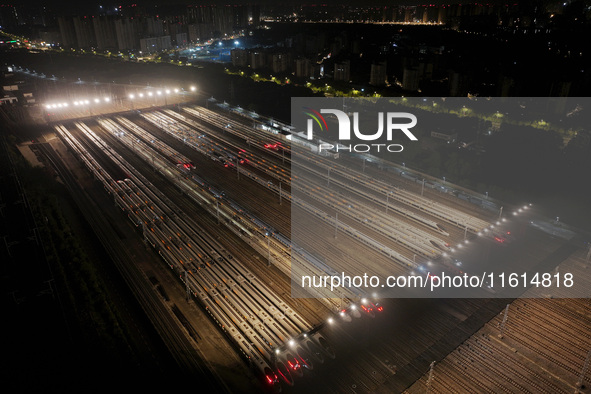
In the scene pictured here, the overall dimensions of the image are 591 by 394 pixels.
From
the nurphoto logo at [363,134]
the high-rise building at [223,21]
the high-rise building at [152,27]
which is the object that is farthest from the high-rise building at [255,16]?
the nurphoto logo at [363,134]

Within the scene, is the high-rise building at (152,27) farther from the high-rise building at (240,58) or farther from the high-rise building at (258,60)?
the high-rise building at (258,60)

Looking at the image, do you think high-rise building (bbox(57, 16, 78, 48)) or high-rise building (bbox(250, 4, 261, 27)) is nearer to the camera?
high-rise building (bbox(57, 16, 78, 48))

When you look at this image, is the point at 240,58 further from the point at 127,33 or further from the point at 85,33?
the point at 85,33

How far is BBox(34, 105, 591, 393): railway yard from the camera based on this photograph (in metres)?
12.9

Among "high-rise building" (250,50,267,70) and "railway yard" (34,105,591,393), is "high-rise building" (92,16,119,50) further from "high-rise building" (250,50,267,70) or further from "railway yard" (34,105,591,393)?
"railway yard" (34,105,591,393)

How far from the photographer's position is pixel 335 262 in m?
18.1

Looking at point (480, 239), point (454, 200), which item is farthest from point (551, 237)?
point (454, 200)

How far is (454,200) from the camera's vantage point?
2306cm

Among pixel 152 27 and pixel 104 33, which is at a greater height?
pixel 152 27

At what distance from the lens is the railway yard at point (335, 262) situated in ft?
42.4

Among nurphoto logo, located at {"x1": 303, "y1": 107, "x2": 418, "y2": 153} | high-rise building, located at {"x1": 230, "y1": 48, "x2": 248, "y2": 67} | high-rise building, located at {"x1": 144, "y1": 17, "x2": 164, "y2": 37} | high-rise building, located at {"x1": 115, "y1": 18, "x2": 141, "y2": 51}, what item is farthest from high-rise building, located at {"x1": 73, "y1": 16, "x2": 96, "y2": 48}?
nurphoto logo, located at {"x1": 303, "y1": 107, "x2": 418, "y2": 153}

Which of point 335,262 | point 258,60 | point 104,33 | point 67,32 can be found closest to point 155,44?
point 104,33

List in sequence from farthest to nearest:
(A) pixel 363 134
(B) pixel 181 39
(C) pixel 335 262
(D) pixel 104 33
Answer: (B) pixel 181 39 < (D) pixel 104 33 < (A) pixel 363 134 < (C) pixel 335 262

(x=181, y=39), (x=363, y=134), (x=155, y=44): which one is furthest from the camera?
(x=181, y=39)
